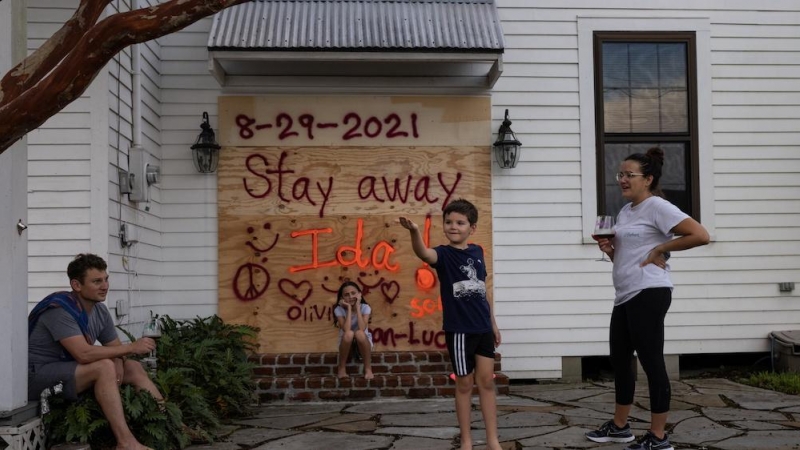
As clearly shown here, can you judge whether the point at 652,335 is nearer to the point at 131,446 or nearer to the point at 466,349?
the point at 466,349

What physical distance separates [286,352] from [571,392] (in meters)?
2.78

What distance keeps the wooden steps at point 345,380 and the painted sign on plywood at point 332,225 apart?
35 cm

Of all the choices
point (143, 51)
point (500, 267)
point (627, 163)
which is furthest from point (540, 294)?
point (143, 51)

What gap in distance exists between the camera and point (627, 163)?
5.43 m

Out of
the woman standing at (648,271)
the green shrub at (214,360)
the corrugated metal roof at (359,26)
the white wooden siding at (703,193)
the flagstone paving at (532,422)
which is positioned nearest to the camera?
the woman standing at (648,271)

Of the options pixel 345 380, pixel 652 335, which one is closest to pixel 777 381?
pixel 652 335

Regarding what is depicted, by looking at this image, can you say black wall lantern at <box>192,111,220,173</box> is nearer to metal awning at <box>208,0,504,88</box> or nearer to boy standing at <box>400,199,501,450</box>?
metal awning at <box>208,0,504,88</box>

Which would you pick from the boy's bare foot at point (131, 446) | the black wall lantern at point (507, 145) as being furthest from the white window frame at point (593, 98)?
the boy's bare foot at point (131, 446)

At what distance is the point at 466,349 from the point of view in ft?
16.7

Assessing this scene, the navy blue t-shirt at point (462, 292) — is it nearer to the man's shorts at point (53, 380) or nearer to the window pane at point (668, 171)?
the man's shorts at point (53, 380)

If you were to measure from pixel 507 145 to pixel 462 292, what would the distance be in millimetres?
4080

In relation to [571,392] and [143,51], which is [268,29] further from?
[571,392]

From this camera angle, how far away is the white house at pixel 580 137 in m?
8.96

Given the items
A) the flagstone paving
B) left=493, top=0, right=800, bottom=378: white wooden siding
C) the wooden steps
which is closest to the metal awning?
left=493, top=0, right=800, bottom=378: white wooden siding
